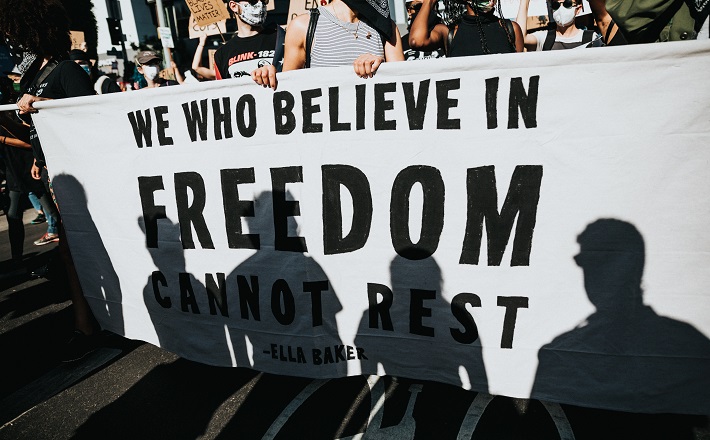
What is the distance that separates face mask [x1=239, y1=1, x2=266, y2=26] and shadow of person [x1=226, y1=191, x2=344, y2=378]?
7.52 ft

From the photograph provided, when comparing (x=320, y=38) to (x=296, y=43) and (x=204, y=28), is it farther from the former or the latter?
(x=204, y=28)

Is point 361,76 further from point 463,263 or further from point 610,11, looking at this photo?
point 610,11

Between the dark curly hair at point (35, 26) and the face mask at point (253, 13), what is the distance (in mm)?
1345

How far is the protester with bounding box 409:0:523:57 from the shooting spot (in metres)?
3.15

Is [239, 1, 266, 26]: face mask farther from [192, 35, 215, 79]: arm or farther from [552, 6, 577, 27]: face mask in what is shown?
[552, 6, 577, 27]: face mask

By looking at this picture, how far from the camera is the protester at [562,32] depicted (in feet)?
13.6

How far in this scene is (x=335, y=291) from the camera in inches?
91.4

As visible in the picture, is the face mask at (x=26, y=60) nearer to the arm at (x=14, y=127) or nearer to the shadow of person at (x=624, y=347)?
the arm at (x=14, y=127)

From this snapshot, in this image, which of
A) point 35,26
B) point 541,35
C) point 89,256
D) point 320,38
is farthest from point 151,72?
point 541,35

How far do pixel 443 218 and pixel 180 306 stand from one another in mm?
1600

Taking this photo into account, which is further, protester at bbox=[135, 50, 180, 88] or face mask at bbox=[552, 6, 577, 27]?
protester at bbox=[135, 50, 180, 88]

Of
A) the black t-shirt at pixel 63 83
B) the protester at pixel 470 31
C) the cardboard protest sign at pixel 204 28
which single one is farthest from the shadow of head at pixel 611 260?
the cardboard protest sign at pixel 204 28

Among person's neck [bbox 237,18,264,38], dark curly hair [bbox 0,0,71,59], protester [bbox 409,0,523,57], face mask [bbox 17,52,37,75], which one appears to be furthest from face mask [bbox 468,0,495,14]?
face mask [bbox 17,52,37,75]

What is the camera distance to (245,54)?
156 inches
